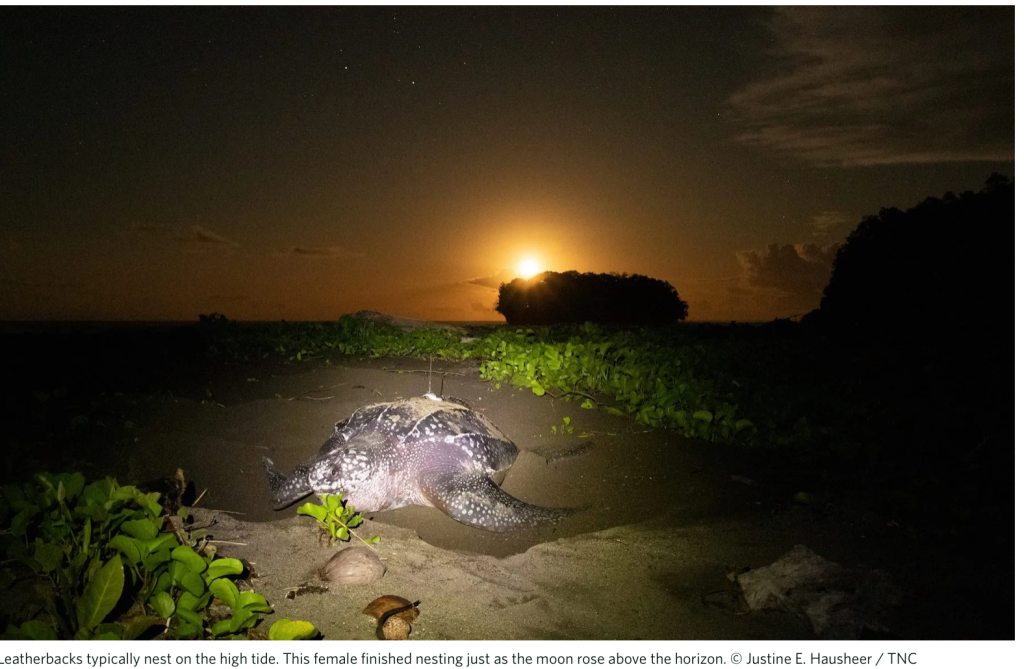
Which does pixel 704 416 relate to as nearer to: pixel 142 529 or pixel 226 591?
pixel 226 591

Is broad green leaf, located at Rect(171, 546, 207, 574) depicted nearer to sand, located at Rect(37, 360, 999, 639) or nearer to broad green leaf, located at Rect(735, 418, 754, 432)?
sand, located at Rect(37, 360, 999, 639)

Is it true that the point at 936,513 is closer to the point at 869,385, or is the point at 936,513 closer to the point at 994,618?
the point at 994,618

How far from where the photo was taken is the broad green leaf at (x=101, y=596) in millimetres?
1367

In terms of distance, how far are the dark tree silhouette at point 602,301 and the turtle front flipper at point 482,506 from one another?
1502 cm

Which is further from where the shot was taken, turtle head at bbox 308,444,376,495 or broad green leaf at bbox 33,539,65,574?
turtle head at bbox 308,444,376,495

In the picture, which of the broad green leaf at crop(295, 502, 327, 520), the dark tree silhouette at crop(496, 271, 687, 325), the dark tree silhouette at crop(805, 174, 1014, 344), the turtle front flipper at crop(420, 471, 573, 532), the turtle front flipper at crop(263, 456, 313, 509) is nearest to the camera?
the broad green leaf at crop(295, 502, 327, 520)

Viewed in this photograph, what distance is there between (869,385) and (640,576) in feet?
13.8

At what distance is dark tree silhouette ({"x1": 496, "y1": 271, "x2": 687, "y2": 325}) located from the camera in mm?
18156

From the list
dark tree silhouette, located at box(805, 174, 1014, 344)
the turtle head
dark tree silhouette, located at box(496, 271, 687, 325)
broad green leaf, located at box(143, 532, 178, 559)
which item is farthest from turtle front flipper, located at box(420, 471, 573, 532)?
dark tree silhouette, located at box(496, 271, 687, 325)

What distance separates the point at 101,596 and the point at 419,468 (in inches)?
70.0

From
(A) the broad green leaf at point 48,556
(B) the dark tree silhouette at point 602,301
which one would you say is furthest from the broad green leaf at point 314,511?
(B) the dark tree silhouette at point 602,301

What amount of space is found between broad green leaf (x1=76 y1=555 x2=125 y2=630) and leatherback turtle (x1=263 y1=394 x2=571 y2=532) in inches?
49.6

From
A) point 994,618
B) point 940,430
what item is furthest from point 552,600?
point 940,430

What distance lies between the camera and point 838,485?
9.08 feet
